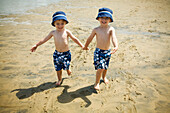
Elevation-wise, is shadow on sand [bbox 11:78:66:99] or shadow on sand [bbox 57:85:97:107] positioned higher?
shadow on sand [bbox 11:78:66:99]

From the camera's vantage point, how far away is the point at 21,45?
5027 millimetres

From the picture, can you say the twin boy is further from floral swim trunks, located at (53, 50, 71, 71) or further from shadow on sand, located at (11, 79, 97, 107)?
shadow on sand, located at (11, 79, 97, 107)

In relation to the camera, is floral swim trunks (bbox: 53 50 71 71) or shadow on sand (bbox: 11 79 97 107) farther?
floral swim trunks (bbox: 53 50 71 71)

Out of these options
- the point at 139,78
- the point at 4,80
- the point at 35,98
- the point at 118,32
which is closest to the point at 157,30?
the point at 118,32

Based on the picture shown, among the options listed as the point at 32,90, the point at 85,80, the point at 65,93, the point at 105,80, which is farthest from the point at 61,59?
the point at 105,80

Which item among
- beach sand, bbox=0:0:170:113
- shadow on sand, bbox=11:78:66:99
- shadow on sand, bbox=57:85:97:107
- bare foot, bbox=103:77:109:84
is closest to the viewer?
beach sand, bbox=0:0:170:113

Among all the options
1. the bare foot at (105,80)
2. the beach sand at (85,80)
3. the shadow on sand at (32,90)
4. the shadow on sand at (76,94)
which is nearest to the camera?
the beach sand at (85,80)

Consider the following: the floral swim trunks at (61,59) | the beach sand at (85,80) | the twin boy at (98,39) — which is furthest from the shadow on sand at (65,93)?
the floral swim trunks at (61,59)

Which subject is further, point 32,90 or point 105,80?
point 105,80

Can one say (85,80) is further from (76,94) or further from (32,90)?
(32,90)

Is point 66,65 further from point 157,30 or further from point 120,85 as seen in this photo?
point 157,30

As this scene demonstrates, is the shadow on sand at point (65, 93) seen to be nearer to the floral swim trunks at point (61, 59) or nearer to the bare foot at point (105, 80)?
the bare foot at point (105, 80)

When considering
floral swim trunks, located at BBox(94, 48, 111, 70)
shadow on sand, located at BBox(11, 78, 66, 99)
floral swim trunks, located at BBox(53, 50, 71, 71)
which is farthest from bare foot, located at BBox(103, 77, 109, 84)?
shadow on sand, located at BBox(11, 78, 66, 99)

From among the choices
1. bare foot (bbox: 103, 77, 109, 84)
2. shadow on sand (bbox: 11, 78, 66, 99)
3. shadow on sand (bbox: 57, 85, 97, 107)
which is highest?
bare foot (bbox: 103, 77, 109, 84)
